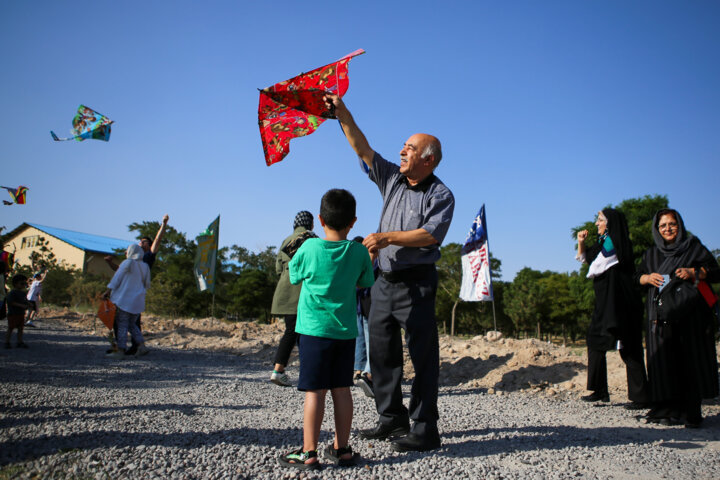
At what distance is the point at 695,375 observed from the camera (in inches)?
151

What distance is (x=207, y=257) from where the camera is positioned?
571 inches

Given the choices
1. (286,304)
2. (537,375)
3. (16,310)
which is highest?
(286,304)

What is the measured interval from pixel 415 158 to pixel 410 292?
3.08 ft

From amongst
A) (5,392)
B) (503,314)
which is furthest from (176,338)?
(503,314)

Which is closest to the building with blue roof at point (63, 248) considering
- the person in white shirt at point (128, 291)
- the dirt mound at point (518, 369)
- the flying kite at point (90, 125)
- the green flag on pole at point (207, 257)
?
the green flag on pole at point (207, 257)

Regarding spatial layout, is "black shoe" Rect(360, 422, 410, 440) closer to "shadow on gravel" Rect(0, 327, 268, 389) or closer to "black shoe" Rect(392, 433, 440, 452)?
"black shoe" Rect(392, 433, 440, 452)

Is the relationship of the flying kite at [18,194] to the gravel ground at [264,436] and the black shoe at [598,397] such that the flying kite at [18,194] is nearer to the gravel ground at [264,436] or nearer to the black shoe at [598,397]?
the gravel ground at [264,436]

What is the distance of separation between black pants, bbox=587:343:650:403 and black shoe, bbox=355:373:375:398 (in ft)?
7.93

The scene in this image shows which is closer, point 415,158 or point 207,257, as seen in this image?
point 415,158

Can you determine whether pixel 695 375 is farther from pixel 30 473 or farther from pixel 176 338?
pixel 176 338

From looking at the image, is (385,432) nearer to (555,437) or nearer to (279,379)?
(555,437)

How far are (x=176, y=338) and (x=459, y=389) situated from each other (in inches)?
342

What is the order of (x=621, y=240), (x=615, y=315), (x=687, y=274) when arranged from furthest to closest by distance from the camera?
(x=621, y=240) < (x=615, y=315) < (x=687, y=274)

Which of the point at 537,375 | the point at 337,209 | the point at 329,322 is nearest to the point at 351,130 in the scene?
the point at 337,209
